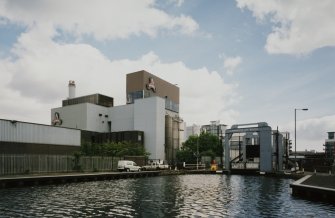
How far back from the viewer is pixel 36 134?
60.7 m

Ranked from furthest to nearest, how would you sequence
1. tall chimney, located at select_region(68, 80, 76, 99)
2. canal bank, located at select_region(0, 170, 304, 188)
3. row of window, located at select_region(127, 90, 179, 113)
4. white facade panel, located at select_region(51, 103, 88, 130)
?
tall chimney, located at select_region(68, 80, 76, 99) → row of window, located at select_region(127, 90, 179, 113) → white facade panel, located at select_region(51, 103, 88, 130) → canal bank, located at select_region(0, 170, 304, 188)

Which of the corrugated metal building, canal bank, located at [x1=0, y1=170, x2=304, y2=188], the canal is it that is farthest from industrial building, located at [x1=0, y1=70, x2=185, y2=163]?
the canal

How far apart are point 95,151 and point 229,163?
36.0 metres

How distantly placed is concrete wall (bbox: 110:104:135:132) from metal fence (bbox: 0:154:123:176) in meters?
49.4

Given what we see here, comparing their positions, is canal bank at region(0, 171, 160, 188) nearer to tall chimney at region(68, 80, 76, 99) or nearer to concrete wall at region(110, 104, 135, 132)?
concrete wall at region(110, 104, 135, 132)

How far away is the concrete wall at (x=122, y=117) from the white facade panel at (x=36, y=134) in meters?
49.3

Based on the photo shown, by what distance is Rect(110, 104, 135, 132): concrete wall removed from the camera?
119m

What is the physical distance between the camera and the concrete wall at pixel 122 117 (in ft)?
390

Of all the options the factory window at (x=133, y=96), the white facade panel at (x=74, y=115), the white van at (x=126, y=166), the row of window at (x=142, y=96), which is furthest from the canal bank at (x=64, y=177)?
the white facade panel at (x=74, y=115)

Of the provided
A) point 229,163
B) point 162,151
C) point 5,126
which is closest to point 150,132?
point 162,151

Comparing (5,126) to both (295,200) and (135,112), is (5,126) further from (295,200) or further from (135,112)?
(135,112)

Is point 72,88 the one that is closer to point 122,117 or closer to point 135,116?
point 122,117

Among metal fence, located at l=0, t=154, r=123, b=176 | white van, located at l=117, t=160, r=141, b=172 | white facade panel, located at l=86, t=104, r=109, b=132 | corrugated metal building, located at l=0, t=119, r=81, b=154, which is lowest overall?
white van, located at l=117, t=160, r=141, b=172

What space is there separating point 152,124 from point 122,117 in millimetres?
14868
